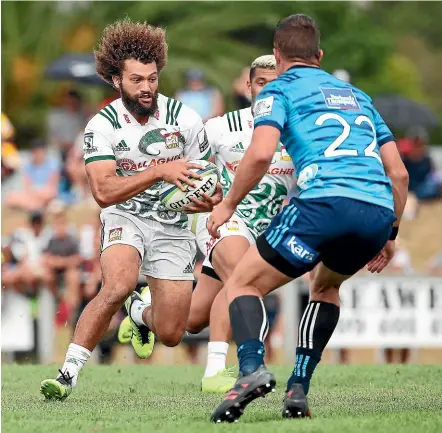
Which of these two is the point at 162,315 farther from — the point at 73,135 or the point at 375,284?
the point at 73,135

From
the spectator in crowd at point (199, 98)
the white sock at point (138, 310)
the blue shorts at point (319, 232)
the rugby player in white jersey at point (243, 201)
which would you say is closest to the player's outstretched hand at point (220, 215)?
the blue shorts at point (319, 232)

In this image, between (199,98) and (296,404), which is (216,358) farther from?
(199,98)

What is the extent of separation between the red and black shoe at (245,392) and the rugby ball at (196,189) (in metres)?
1.93

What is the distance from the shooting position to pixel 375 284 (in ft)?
52.5

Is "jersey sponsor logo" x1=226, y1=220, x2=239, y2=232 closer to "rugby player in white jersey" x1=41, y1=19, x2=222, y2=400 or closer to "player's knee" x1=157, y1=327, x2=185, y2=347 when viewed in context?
"rugby player in white jersey" x1=41, y1=19, x2=222, y2=400

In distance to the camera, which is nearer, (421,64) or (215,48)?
(215,48)

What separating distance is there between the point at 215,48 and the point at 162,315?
31.9 metres

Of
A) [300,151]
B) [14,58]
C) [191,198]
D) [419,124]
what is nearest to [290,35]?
[300,151]

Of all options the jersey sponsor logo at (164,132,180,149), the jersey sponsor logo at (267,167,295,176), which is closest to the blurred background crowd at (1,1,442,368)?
the jersey sponsor logo at (267,167,295,176)

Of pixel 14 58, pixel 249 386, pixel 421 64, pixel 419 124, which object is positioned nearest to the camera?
pixel 249 386

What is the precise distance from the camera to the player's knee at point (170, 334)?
10.2 metres

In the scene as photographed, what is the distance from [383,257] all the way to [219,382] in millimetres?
2291

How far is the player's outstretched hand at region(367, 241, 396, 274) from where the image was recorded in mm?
8250

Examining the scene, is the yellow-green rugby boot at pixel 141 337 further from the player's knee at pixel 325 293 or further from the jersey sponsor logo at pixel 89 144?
the player's knee at pixel 325 293
